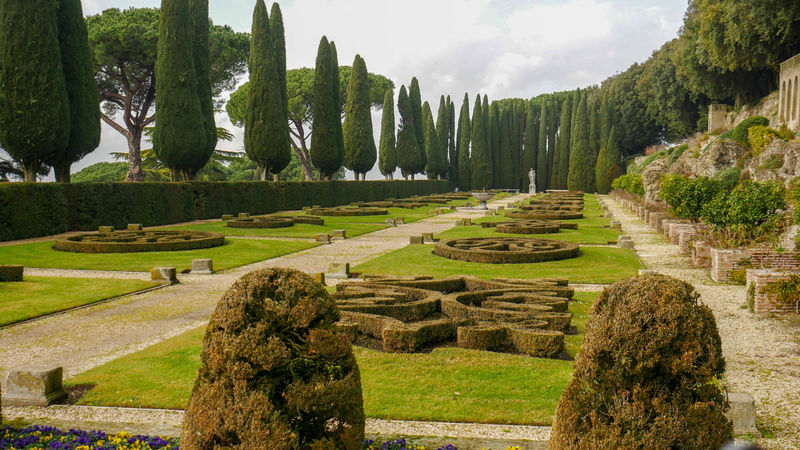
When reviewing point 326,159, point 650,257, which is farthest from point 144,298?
point 326,159

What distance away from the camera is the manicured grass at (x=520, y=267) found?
40.3 feet

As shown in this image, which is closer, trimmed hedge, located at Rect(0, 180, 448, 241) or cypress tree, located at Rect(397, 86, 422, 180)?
trimmed hedge, located at Rect(0, 180, 448, 241)

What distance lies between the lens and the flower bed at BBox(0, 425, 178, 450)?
14.3ft

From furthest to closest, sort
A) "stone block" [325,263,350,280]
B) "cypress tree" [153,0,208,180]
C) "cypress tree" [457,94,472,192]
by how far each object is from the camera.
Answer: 1. "cypress tree" [457,94,472,192]
2. "cypress tree" [153,0,208,180]
3. "stone block" [325,263,350,280]

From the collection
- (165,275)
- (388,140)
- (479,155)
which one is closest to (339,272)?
(165,275)

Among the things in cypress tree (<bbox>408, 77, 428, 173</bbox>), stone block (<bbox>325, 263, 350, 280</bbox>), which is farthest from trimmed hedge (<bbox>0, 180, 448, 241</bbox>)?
cypress tree (<bbox>408, 77, 428, 173</bbox>)

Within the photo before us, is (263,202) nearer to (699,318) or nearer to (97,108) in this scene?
(97,108)

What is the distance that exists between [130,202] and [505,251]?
1453cm

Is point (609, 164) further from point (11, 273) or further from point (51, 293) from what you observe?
point (51, 293)

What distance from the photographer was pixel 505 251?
1439 centimetres

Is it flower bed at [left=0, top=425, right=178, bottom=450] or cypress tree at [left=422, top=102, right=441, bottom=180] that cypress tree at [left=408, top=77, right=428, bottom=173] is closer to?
cypress tree at [left=422, top=102, right=441, bottom=180]

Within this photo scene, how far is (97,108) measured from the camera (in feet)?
79.8

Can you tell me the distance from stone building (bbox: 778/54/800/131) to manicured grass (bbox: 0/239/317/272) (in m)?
27.0

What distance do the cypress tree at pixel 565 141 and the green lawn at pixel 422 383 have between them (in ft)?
206
